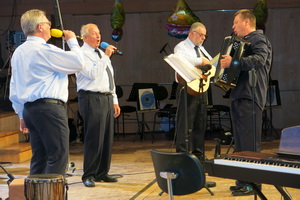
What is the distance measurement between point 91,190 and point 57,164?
1.47 metres

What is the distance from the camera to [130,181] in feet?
22.4

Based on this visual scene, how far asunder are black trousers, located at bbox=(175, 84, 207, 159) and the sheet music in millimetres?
768

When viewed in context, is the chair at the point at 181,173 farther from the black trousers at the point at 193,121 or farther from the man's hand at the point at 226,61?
the black trousers at the point at 193,121

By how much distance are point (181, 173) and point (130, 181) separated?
10.0 ft

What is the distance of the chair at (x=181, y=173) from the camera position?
3.79m

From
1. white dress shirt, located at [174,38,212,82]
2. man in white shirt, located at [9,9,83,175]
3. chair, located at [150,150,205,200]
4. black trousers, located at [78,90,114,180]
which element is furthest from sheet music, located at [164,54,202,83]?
chair, located at [150,150,205,200]

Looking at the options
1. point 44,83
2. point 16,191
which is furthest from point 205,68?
point 16,191

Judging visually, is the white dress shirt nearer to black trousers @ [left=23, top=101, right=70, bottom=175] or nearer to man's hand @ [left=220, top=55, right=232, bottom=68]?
man's hand @ [left=220, top=55, right=232, bottom=68]

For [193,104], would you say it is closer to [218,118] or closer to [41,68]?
[41,68]

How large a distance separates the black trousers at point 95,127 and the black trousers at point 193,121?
976 mm

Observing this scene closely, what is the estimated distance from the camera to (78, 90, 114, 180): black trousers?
6.53 meters

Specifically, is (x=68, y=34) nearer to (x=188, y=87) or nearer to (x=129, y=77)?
(x=188, y=87)

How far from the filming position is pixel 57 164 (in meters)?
4.93

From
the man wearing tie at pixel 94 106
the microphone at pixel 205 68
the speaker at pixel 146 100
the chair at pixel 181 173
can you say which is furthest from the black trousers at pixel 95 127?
the speaker at pixel 146 100
